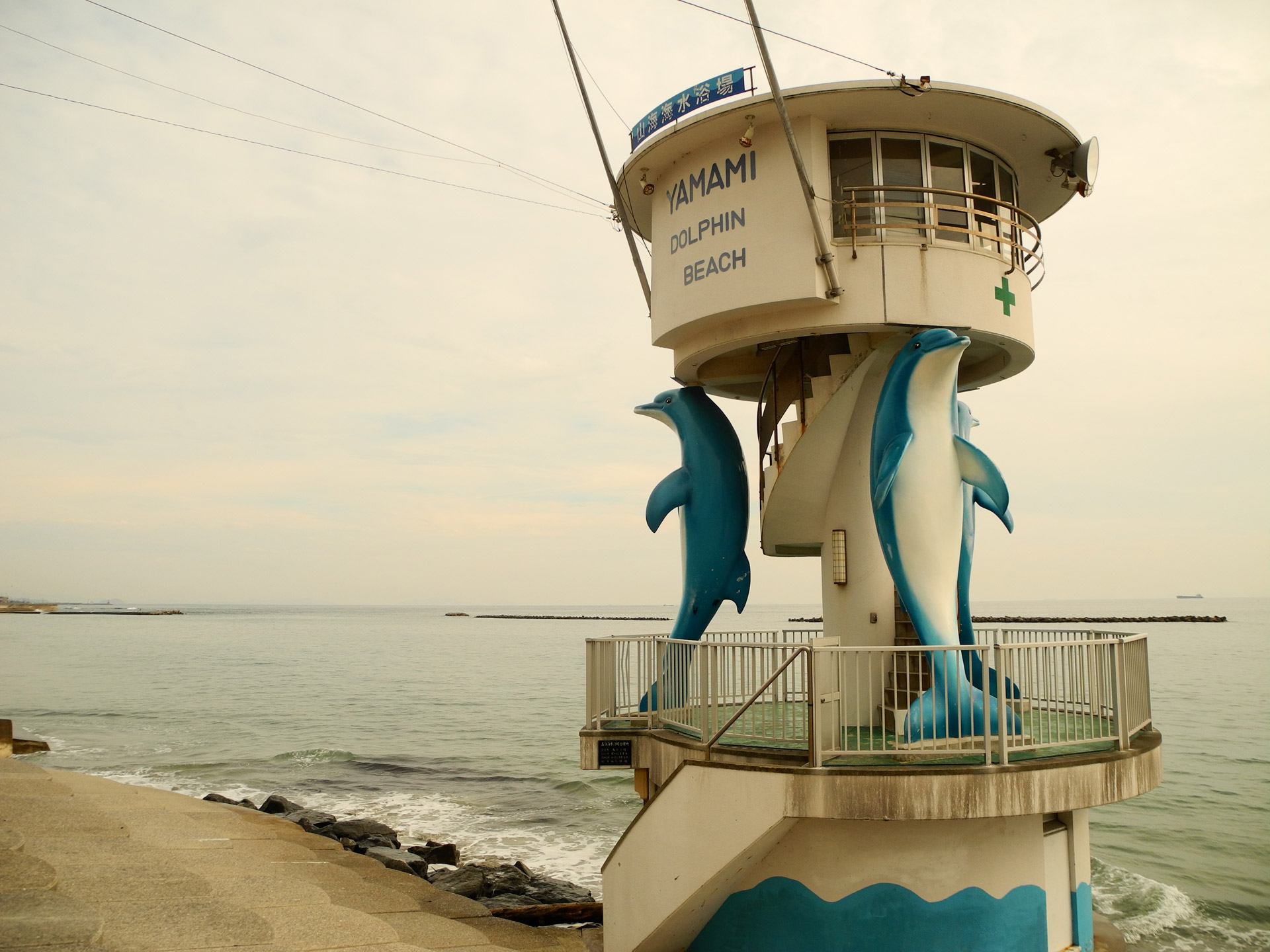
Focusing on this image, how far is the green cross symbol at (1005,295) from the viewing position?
10.8 metres

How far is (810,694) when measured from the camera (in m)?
8.16

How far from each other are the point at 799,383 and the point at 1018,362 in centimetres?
268

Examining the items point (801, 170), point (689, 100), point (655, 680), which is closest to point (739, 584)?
point (655, 680)

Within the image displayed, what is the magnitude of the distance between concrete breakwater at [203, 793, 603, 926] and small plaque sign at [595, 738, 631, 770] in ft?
12.6

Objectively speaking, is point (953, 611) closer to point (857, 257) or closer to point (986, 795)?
point (986, 795)

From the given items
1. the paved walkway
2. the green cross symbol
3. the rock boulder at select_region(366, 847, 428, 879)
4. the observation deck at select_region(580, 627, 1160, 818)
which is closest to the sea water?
the rock boulder at select_region(366, 847, 428, 879)

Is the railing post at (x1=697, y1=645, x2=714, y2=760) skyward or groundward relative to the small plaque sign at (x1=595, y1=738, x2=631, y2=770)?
skyward

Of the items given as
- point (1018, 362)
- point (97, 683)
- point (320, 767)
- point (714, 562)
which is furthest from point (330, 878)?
point (97, 683)

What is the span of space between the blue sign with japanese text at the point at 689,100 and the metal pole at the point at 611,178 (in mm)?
462

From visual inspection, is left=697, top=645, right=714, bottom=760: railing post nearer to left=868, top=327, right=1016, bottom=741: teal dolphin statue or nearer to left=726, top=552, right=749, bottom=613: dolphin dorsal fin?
left=868, top=327, right=1016, bottom=741: teal dolphin statue

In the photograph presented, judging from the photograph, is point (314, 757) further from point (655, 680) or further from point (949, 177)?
point (949, 177)

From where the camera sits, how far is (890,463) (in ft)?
32.7

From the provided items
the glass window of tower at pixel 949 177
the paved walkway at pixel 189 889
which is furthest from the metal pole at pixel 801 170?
the paved walkway at pixel 189 889

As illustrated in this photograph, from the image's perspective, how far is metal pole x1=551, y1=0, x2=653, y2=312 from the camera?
11672mm
